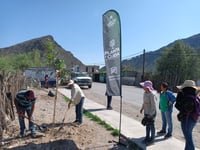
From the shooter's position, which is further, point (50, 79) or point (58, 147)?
point (50, 79)

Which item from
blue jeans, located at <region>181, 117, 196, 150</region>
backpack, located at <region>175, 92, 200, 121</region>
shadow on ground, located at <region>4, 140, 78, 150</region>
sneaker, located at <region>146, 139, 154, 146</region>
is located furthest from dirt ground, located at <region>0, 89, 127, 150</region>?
backpack, located at <region>175, 92, 200, 121</region>

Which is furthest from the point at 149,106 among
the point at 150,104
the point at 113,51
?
the point at 113,51

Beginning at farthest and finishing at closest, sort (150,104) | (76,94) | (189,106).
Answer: (76,94)
(150,104)
(189,106)

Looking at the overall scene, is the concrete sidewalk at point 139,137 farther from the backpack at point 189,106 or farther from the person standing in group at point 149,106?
the backpack at point 189,106

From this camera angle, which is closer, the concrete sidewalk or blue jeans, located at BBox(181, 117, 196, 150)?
blue jeans, located at BBox(181, 117, 196, 150)

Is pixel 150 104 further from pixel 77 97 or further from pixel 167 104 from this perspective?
pixel 77 97

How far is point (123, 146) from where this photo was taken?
644 centimetres

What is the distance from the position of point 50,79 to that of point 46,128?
24524 mm

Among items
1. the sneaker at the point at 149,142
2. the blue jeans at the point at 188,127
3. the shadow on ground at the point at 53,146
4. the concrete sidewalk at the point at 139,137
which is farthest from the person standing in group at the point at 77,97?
the blue jeans at the point at 188,127

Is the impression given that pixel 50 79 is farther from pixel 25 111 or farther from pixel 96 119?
pixel 25 111

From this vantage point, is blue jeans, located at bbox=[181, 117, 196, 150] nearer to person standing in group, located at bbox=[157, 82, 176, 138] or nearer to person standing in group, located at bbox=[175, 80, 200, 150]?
person standing in group, located at bbox=[175, 80, 200, 150]

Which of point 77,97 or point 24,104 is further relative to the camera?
point 77,97

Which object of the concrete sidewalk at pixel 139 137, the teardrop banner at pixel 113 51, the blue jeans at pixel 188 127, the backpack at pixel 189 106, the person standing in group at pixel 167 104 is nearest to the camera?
the backpack at pixel 189 106

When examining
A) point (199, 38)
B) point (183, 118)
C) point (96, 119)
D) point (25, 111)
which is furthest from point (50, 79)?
point (199, 38)
